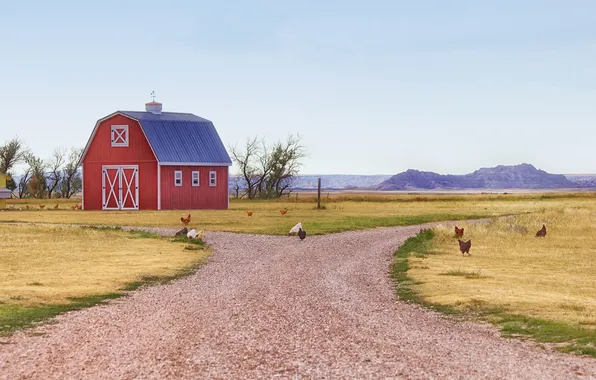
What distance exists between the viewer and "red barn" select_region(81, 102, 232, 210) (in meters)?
64.9

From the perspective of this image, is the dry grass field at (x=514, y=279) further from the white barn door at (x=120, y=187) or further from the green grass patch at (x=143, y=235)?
the white barn door at (x=120, y=187)

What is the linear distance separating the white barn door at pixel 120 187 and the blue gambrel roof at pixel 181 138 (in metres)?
2.72

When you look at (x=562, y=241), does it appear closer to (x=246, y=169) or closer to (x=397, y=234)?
(x=397, y=234)

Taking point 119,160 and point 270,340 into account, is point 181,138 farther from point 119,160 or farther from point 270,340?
point 270,340

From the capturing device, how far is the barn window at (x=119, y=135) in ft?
216

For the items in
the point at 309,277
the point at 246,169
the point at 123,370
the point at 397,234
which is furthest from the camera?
the point at 246,169

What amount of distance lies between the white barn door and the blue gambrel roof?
2.72m

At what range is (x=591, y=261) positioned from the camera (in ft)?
95.7

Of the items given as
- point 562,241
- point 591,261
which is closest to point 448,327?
point 591,261

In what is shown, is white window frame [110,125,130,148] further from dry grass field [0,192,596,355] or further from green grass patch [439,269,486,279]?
green grass patch [439,269,486,279]

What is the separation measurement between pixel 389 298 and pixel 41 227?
27.3 m

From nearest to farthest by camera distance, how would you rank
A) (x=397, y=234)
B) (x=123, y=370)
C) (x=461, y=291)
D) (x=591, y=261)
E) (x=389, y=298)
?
(x=123, y=370), (x=389, y=298), (x=461, y=291), (x=591, y=261), (x=397, y=234)

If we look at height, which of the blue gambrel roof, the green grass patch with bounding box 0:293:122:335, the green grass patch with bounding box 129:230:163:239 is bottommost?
the green grass patch with bounding box 0:293:122:335

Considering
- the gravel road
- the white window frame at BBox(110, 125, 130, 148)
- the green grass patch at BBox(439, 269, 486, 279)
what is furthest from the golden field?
→ the white window frame at BBox(110, 125, 130, 148)
